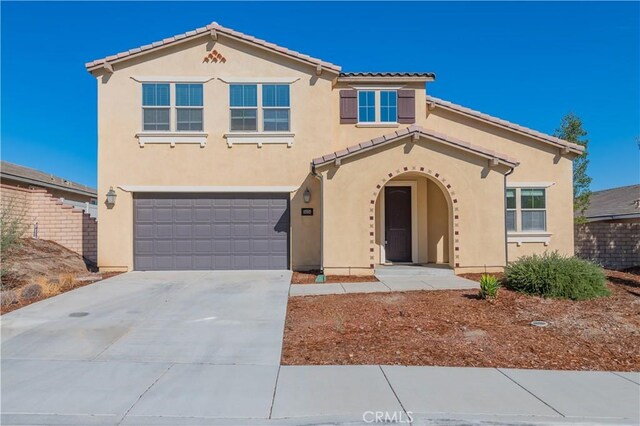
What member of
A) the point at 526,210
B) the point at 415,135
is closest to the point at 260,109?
the point at 415,135

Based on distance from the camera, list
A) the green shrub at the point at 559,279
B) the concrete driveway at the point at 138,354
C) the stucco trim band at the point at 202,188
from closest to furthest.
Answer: the concrete driveway at the point at 138,354 < the green shrub at the point at 559,279 < the stucco trim band at the point at 202,188

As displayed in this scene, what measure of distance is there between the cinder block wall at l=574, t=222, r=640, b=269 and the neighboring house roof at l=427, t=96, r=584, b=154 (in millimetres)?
3103

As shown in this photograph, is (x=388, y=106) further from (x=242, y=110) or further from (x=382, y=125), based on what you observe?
(x=242, y=110)

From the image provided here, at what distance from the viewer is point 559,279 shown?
9094 millimetres

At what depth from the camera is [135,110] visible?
13.4m

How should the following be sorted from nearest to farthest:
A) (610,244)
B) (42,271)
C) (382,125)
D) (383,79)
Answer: (42,271) → (383,79) → (382,125) → (610,244)

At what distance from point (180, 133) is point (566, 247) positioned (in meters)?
13.0

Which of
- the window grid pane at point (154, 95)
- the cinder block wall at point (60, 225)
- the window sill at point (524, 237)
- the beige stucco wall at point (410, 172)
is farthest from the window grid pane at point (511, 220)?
the cinder block wall at point (60, 225)

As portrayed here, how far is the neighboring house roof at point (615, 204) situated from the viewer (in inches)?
689

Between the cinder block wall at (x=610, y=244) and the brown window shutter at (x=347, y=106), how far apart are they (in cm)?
929

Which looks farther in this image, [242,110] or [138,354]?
[242,110]

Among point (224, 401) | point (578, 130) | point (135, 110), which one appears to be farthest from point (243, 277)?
point (578, 130)

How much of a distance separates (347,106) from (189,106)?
5185mm

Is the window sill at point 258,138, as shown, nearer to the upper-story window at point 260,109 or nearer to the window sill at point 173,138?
the upper-story window at point 260,109
